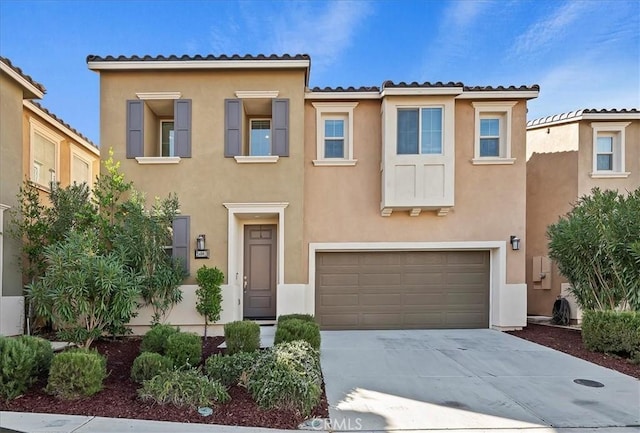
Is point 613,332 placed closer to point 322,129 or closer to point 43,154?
point 322,129

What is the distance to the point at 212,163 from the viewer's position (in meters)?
8.92

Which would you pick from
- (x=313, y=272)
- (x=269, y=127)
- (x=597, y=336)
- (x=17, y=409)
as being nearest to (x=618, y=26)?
(x=597, y=336)

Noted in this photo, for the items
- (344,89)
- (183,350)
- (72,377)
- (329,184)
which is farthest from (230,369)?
(344,89)

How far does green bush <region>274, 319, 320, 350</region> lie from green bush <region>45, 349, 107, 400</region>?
101 inches

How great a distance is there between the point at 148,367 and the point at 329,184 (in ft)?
19.7

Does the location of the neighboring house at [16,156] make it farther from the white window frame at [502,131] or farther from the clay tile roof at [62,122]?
the white window frame at [502,131]

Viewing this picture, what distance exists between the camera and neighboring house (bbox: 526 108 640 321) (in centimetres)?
1051

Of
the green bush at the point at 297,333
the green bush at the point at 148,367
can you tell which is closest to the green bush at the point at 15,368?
the green bush at the point at 148,367

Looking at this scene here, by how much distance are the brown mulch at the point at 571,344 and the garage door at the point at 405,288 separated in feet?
3.92

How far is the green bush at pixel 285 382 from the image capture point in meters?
4.33

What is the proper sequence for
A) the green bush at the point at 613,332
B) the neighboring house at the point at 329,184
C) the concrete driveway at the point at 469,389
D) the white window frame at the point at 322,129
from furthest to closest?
the white window frame at the point at 322,129, the neighboring house at the point at 329,184, the green bush at the point at 613,332, the concrete driveway at the point at 469,389

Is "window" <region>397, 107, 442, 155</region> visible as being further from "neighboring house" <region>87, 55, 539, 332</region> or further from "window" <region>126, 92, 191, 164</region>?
"window" <region>126, 92, 191, 164</region>

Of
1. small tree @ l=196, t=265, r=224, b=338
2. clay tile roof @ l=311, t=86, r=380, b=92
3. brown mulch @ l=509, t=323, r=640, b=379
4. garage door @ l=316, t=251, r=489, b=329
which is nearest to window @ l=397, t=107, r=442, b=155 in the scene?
clay tile roof @ l=311, t=86, r=380, b=92

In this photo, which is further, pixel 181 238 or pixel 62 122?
pixel 62 122
